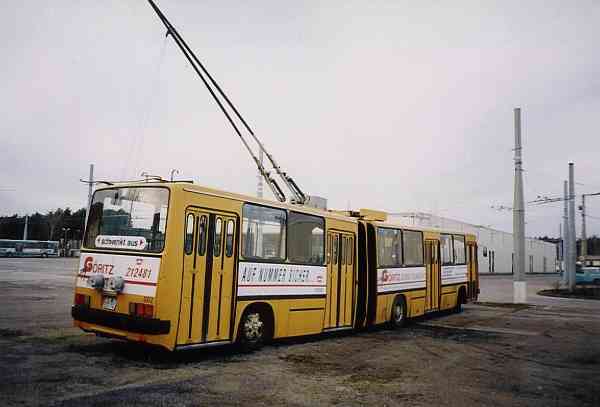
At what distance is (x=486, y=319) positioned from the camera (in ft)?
55.4

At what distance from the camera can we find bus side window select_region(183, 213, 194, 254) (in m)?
8.34

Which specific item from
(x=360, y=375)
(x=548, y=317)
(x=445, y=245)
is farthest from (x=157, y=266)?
(x=548, y=317)

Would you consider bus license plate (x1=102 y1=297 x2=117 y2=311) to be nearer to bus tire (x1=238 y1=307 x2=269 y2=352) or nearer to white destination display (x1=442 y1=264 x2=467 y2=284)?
bus tire (x1=238 y1=307 x2=269 y2=352)

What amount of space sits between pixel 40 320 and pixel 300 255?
268 inches

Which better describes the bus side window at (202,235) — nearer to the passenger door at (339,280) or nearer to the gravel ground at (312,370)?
the gravel ground at (312,370)

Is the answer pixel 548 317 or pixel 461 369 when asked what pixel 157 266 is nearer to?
pixel 461 369

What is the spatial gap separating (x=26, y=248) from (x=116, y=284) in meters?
74.0

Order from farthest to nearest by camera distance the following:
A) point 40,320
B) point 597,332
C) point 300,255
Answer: point 597,332, point 40,320, point 300,255

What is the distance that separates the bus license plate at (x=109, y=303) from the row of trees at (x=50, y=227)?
10123 centimetres

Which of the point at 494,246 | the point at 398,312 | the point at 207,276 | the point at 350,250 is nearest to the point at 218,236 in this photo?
the point at 207,276

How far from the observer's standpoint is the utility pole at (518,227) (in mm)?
22484

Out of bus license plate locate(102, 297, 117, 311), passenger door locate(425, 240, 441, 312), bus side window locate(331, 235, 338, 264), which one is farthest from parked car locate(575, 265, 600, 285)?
bus license plate locate(102, 297, 117, 311)

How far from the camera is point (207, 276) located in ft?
28.4

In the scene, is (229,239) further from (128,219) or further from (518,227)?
(518,227)
